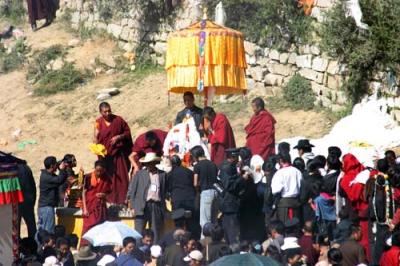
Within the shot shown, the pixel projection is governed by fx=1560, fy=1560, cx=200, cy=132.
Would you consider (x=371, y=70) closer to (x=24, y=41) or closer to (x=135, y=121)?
(x=135, y=121)

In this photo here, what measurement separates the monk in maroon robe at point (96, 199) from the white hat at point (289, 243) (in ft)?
11.3

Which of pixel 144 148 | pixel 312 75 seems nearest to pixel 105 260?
pixel 144 148

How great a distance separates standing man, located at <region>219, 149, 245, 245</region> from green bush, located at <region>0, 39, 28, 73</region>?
49.0 ft

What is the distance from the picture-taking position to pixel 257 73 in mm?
28125

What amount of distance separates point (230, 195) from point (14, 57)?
50.6 ft

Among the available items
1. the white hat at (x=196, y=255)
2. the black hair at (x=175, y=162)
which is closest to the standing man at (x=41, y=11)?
the black hair at (x=175, y=162)

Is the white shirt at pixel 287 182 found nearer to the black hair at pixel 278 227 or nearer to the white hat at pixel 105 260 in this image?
the black hair at pixel 278 227

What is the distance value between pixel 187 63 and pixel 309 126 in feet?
12.5

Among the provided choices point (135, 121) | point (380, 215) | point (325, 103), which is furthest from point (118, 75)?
point (380, 215)

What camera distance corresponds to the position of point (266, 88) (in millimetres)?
27844

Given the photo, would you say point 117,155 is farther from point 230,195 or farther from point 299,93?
point 299,93

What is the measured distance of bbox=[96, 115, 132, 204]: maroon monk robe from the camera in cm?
2116

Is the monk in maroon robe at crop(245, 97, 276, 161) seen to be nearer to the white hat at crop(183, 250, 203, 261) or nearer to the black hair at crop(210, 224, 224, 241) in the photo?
the black hair at crop(210, 224, 224, 241)

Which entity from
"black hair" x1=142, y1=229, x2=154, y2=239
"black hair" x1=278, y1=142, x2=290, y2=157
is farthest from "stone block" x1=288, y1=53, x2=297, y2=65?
"black hair" x1=142, y1=229, x2=154, y2=239
